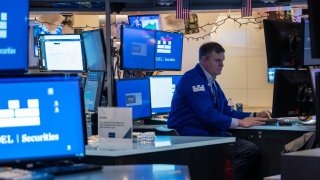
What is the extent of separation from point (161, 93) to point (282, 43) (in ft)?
7.43

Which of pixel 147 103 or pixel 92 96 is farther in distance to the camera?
pixel 147 103

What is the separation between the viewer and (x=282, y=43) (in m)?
3.86

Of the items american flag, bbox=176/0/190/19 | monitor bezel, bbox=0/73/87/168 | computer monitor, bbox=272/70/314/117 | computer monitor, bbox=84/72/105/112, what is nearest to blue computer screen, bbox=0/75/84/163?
monitor bezel, bbox=0/73/87/168

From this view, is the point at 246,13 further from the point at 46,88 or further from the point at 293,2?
the point at 46,88

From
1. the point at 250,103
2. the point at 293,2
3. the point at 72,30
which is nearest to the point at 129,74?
the point at 293,2

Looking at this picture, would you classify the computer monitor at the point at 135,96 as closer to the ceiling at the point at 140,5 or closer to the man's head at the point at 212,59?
the man's head at the point at 212,59

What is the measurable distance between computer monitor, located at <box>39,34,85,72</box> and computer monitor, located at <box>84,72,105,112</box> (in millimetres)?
363

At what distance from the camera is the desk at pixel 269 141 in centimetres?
500

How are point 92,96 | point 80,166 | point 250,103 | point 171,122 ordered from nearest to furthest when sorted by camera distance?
point 80,166 → point 92,96 → point 171,122 → point 250,103

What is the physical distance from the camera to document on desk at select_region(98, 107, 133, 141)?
3.31 meters

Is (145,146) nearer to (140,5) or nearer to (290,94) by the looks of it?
(290,94)

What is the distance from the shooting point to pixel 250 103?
11.7 meters

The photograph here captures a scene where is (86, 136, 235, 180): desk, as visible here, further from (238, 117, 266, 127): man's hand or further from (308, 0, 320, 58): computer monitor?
(308, 0, 320, 58): computer monitor

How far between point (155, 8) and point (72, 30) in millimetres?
4193
